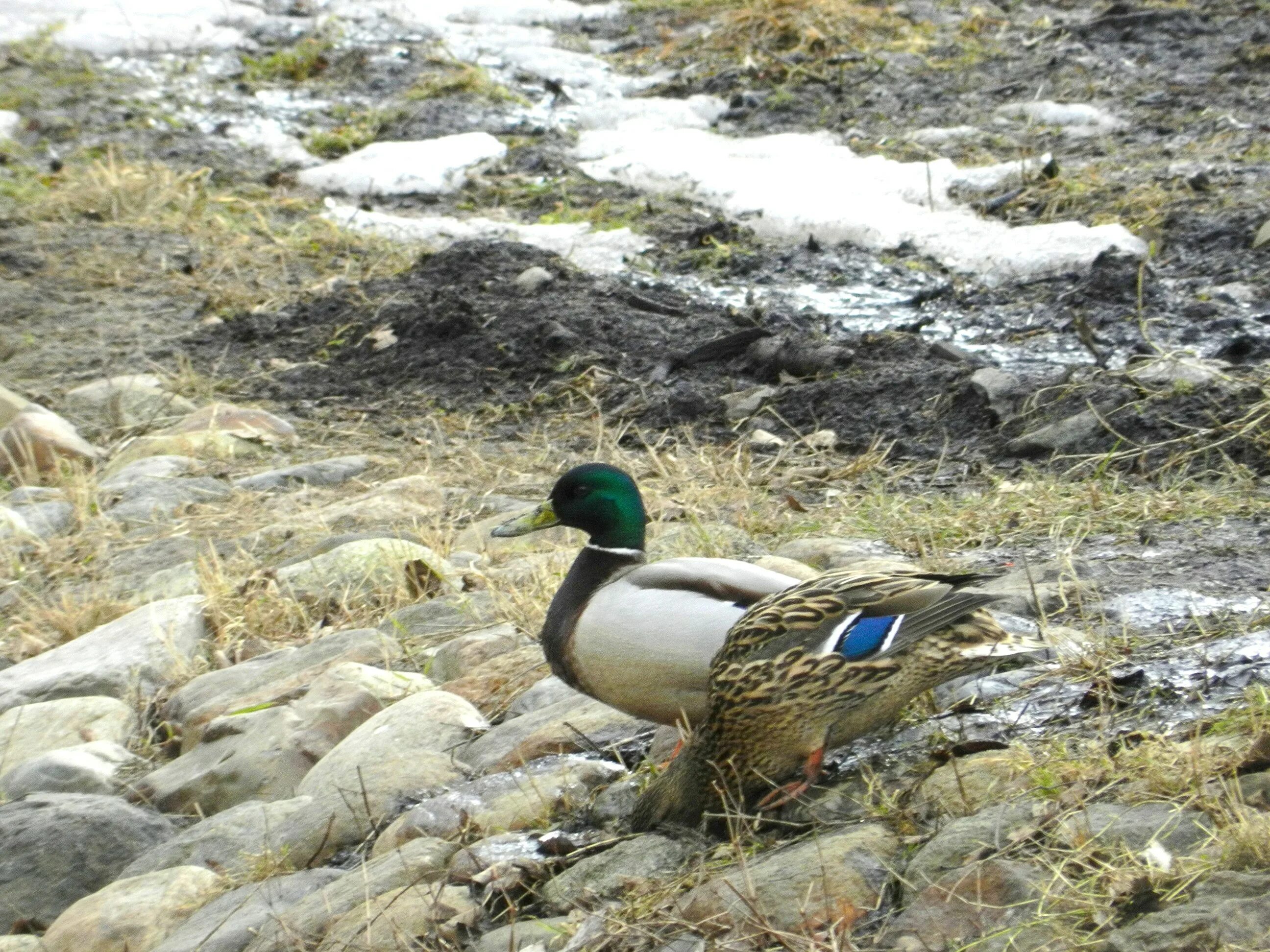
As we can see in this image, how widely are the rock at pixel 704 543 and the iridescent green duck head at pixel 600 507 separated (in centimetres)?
84

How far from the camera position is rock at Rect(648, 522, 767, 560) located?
4309mm

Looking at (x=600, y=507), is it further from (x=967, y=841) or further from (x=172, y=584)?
(x=172, y=584)

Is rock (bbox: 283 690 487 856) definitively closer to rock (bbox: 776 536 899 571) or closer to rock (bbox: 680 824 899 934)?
rock (bbox: 680 824 899 934)

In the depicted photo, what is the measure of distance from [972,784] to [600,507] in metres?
1.11

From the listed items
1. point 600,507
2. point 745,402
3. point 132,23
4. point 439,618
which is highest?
point 132,23

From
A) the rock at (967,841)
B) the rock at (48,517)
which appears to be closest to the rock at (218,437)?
the rock at (48,517)

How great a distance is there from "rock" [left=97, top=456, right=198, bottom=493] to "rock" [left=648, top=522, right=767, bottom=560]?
234 cm

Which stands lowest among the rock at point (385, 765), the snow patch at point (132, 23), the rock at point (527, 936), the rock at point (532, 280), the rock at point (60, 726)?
the rock at point (60, 726)

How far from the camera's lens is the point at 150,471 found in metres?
5.98

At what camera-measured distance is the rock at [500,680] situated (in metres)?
3.72

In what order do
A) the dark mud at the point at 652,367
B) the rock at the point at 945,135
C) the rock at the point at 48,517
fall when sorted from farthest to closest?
1. the rock at the point at 945,135
2. the rock at the point at 48,517
3. the dark mud at the point at 652,367

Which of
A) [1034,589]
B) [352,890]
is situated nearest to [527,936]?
[352,890]

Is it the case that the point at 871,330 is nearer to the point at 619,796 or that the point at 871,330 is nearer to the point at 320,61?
the point at 619,796

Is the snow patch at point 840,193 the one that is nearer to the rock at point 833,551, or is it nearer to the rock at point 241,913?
the rock at point 833,551
